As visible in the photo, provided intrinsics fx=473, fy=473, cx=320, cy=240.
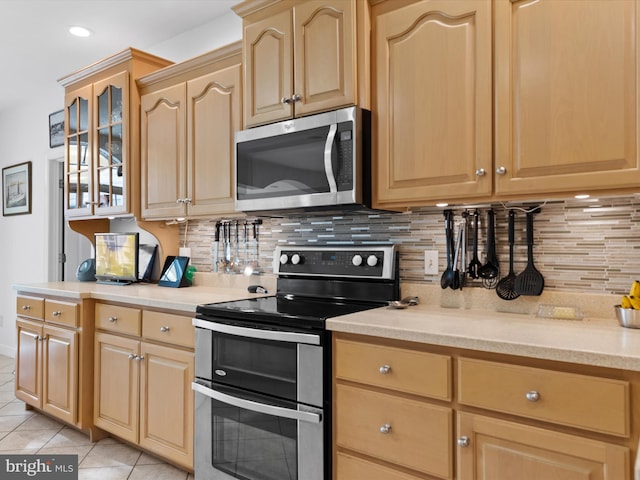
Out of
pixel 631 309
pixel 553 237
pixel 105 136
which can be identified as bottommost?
pixel 631 309

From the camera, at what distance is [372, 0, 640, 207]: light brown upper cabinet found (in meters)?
1.47

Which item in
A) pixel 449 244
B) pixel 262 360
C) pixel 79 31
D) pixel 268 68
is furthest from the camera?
pixel 79 31

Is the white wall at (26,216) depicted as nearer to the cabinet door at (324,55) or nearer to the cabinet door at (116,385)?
the cabinet door at (116,385)

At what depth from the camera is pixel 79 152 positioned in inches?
134

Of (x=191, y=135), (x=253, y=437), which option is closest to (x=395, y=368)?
(x=253, y=437)

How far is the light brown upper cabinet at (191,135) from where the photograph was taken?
100 inches

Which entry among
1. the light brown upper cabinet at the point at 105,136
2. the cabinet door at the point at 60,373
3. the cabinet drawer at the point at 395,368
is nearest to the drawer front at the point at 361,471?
the cabinet drawer at the point at 395,368

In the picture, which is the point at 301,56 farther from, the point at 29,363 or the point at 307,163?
the point at 29,363

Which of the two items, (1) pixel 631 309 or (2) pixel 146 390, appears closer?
→ (1) pixel 631 309

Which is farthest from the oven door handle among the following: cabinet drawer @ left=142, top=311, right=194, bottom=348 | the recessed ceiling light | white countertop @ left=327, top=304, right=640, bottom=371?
the recessed ceiling light

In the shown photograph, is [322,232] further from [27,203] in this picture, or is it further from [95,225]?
[27,203]

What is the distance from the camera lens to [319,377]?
175cm

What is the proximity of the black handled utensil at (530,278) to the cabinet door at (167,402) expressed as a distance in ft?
4.88

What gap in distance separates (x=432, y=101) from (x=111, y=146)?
7.42 ft
